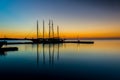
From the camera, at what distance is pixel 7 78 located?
13.5 m

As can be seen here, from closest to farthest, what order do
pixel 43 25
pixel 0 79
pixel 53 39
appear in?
pixel 0 79, pixel 43 25, pixel 53 39

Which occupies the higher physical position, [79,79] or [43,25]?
[43,25]

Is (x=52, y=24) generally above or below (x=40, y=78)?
above

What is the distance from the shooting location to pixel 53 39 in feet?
270

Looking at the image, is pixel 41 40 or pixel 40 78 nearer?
pixel 40 78

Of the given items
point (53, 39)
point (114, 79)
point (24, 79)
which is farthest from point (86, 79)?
point (53, 39)

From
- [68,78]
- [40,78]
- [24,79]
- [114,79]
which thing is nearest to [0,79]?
[24,79]

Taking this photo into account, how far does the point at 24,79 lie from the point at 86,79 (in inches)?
150

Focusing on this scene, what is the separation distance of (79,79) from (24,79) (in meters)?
3.39

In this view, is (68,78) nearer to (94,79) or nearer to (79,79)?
(79,79)

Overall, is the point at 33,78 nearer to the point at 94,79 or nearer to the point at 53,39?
the point at 94,79

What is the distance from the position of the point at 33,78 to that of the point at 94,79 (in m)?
3.81

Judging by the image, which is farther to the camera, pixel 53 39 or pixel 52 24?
pixel 53 39

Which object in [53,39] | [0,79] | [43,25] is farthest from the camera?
[53,39]
